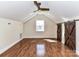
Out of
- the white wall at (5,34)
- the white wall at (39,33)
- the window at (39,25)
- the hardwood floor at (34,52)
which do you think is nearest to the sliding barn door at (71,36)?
the hardwood floor at (34,52)

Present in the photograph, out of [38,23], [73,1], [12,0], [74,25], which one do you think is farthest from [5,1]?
[38,23]

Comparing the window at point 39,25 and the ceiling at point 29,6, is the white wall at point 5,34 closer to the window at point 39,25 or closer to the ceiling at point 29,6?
the ceiling at point 29,6

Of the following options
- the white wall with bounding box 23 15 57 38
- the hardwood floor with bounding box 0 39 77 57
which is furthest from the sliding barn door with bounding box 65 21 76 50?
the white wall with bounding box 23 15 57 38

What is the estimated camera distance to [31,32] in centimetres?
1448

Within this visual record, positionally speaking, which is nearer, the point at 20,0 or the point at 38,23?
the point at 20,0

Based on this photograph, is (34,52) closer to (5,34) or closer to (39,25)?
(5,34)

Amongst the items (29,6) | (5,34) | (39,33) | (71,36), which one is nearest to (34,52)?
(5,34)

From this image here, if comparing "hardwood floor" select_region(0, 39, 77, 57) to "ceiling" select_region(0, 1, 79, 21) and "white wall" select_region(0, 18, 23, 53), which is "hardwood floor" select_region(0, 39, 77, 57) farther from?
"ceiling" select_region(0, 1, 79, 21)

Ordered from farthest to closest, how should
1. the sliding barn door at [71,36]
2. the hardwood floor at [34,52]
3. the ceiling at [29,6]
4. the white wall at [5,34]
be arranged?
the sliding barn door at [71,36] < the white wall at [5,34] < the hardwood floor at [34,52] < the ceiling at [29,6]

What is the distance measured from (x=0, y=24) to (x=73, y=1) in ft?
10.0

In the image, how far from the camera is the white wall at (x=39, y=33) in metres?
14.4

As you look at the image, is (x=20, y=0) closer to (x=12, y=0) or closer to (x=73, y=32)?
(x=12, y=0)

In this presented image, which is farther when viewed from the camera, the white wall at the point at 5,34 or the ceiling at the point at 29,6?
the white wall at the point at 5,34

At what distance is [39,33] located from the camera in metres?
14.4
